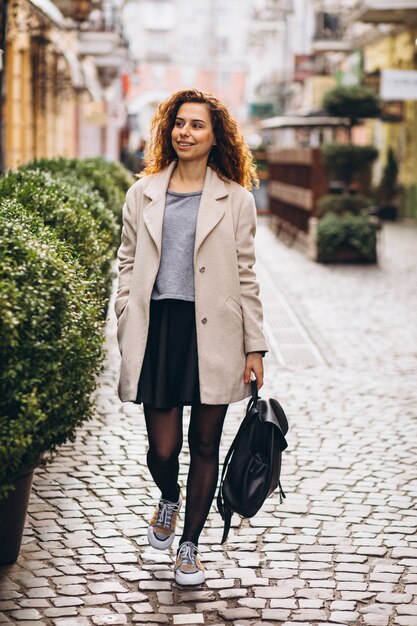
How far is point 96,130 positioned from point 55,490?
37698 mm

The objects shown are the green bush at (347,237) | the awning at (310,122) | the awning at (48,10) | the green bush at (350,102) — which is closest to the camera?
Result: the awning at (48,10)

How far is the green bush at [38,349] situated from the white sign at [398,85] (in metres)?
13.9

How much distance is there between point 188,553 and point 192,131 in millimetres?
1706

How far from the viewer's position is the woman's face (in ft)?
15.6

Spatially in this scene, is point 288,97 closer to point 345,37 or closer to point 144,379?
point 345,37

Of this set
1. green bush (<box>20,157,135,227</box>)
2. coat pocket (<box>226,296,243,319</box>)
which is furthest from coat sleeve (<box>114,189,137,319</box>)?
green bush (<box>20,157,135,227</box>)

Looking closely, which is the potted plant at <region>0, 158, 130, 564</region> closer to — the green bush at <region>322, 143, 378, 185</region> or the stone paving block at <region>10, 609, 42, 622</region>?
the stone paving block at <region>10, 609, 42, 622</region>

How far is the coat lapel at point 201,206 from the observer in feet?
15.3

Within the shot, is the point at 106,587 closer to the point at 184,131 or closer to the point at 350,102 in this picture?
Answer: the point at 184,131

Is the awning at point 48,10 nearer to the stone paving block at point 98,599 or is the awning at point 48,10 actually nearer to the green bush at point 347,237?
the green bush at point 347,237

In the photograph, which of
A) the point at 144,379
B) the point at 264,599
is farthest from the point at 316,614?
the point at 144,379

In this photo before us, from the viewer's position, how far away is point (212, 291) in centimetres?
466

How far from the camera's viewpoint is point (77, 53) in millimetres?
30391

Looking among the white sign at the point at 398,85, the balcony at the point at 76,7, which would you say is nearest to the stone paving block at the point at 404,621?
the white sign at the point at 398,85
